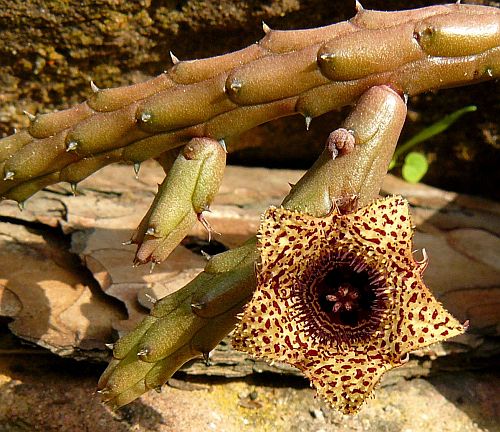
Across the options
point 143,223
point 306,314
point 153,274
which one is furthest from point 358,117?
point 153,274

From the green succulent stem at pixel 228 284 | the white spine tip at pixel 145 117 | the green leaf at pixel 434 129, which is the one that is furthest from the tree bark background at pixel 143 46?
the green succulent stem at pixel 228 284

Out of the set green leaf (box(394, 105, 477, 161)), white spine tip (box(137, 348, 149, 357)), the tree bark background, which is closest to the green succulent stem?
white spine tip (box(137, 348, 149, 357))

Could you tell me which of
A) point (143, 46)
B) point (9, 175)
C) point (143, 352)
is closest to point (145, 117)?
point (9, 175)

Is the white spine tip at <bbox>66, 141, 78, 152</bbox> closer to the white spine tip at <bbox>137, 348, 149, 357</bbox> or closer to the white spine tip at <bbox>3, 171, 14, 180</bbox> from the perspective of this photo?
the white spine tip at <bbox>3, 171, 14, 180</bbox>

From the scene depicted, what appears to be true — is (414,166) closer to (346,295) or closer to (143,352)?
(346,295)

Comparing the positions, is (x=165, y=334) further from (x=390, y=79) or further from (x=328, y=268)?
(x=390, y=79)

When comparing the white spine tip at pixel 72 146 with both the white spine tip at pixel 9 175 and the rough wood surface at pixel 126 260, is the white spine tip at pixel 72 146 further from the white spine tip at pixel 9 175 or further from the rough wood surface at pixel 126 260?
the rough wood surface at pixel 126 260
